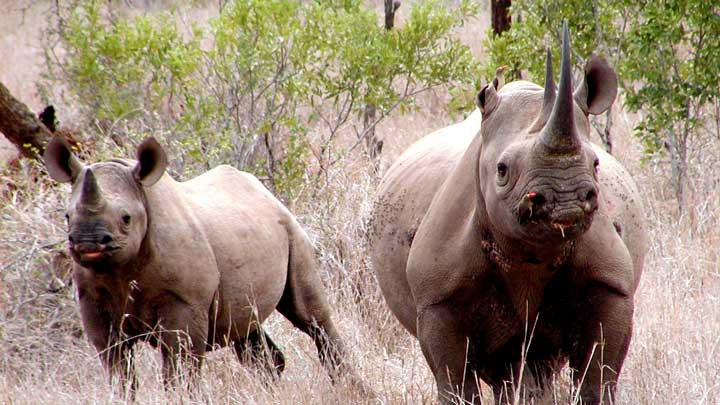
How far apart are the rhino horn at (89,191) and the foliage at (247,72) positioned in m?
3.14

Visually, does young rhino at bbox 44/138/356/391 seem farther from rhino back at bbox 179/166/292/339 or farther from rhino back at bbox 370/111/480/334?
rhino back at bbox 370/111/480/334

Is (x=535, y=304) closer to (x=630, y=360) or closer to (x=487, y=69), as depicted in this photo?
(x=630, y=360)

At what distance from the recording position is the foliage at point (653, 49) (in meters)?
9.78

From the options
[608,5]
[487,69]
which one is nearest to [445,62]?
[487,69]

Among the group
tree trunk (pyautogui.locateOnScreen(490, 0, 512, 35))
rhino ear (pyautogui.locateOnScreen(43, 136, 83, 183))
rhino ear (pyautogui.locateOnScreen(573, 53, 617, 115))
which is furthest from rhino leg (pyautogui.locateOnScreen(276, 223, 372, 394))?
tree trunk (pyautogui.locateOnScreen(490, 0, 512, 35))

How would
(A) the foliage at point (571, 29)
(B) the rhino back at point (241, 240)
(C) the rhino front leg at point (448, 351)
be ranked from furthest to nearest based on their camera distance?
(A) the foliage at point (571, 29) → (B) the rhino back at point (241, 240) → (C) the rhino front leg at point (448, 351)

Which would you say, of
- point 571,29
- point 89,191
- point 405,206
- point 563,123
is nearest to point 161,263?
point 89,191

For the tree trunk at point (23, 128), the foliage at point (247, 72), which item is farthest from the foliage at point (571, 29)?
the tree trunk at point (23, 128)

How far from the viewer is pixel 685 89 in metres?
10.1

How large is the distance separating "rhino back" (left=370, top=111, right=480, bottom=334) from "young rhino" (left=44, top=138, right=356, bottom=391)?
0.71m

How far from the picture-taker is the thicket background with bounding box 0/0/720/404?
7.88 m

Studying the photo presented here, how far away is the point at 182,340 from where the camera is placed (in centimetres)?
655

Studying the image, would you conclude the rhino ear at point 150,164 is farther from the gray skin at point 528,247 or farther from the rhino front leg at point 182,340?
the gray skin at point 528,247

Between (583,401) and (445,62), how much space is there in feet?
20.9
